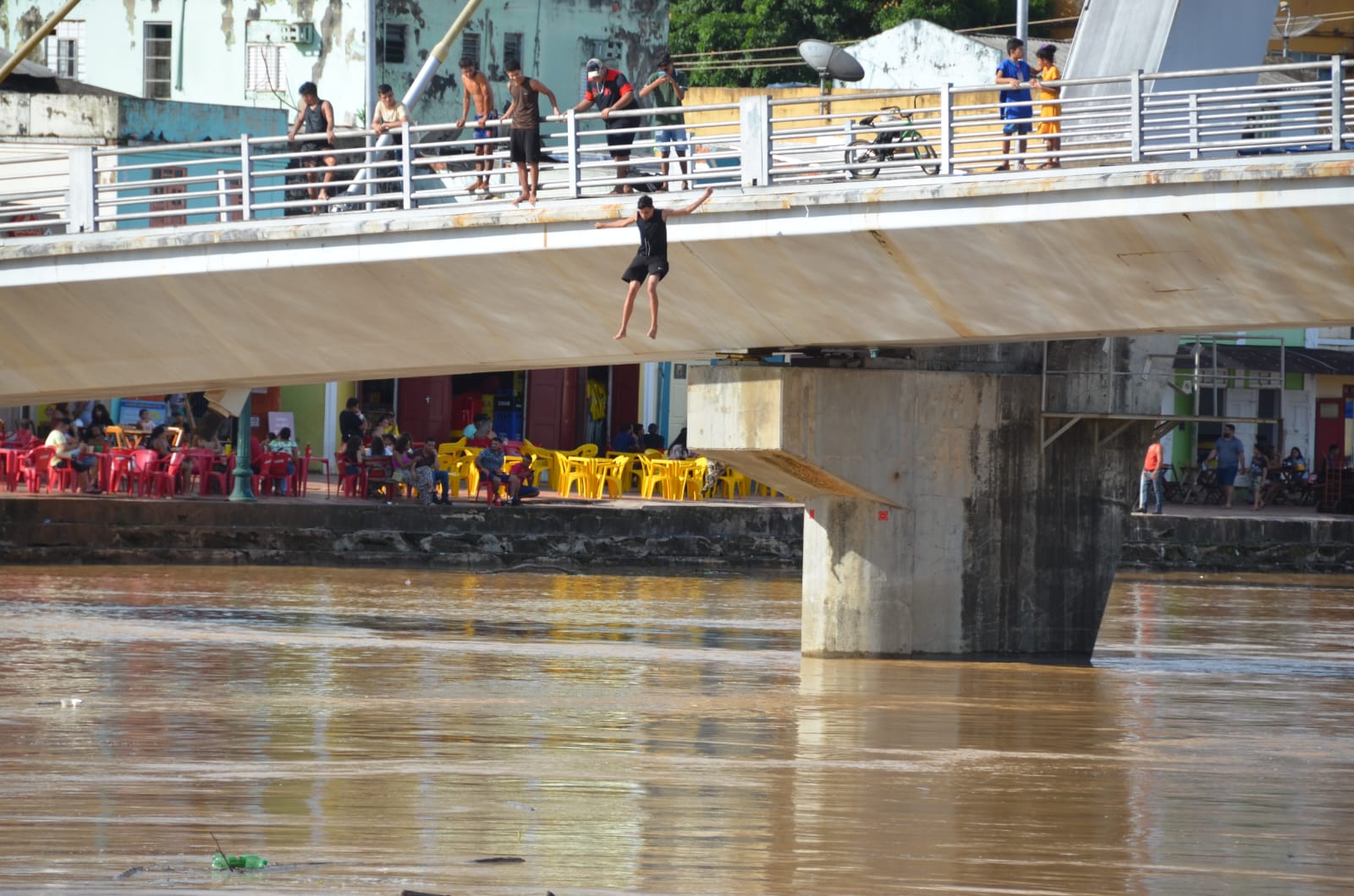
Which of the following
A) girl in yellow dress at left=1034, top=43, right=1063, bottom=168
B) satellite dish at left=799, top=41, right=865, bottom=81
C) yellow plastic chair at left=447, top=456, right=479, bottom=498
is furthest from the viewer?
yellow plastic chair at left=447, top=456, right=479, bottom=498

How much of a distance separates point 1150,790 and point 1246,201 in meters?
5.51

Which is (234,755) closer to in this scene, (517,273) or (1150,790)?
(1150,790)

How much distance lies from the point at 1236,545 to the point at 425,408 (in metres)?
16.3

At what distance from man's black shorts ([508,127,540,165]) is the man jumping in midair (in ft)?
4.73

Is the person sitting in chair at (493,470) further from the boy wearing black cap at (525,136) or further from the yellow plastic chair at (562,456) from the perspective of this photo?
the boy wearing black cap at (525,136)

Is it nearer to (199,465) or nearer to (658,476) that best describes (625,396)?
(658,476)

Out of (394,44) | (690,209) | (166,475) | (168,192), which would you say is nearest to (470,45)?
(394,44)

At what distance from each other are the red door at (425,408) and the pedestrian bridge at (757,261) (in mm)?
16678

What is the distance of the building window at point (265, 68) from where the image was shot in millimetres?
44500

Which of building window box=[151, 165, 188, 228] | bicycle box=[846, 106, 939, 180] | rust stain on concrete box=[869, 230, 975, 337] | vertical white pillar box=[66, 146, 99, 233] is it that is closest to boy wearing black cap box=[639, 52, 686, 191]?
bicycle box=[846, 106, 939, 180]

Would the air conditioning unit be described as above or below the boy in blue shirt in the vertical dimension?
above

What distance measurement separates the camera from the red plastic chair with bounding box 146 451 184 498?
31797 mm

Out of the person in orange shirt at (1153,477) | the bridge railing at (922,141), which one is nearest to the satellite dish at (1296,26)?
the person in orange shirt at (1153,477)

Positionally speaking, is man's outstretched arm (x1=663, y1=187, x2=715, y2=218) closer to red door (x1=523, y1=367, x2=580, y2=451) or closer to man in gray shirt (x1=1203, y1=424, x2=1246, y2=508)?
red door (x1=523, y1=367, x2=580, y2=451)
